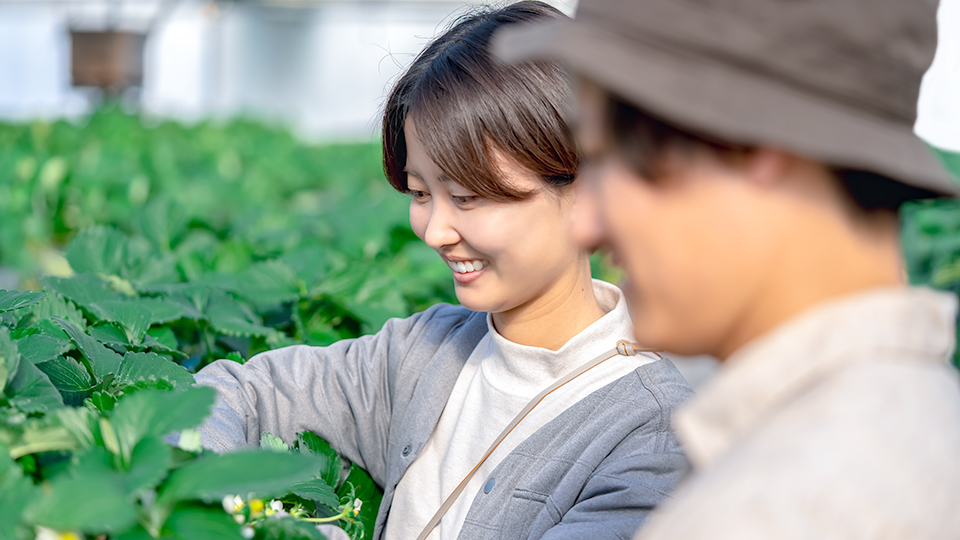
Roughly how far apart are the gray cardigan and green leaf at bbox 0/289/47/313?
1.14 feet

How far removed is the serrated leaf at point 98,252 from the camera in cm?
216

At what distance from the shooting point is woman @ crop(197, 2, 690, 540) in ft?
4.60

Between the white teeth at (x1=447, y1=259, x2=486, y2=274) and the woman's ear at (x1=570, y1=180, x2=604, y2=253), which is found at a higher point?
the woman's ear at (x1=570, y1=180, x2=604, y2=253)

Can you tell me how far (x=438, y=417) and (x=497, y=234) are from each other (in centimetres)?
41

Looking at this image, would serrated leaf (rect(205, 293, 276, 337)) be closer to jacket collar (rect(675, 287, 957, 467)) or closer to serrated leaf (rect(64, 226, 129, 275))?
serrated leaf (rect(64, 226, 129, 275))

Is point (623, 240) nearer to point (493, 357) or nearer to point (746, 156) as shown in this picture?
point (746, 156)

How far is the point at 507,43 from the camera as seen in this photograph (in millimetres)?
845

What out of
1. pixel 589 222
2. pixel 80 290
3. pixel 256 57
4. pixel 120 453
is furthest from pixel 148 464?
pixel 256 57

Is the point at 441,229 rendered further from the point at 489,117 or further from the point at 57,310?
the point at 57,310

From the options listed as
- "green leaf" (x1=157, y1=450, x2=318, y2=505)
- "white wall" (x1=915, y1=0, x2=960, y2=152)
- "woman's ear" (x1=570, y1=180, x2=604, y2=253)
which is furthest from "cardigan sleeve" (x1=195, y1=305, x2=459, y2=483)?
"white wall" (x1=915, y1=0, x2=960, y2=152)

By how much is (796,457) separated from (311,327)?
167 centimetres

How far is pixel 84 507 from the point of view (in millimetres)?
836

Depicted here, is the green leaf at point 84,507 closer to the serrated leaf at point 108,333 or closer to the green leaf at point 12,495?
the green leaf at point 12,495

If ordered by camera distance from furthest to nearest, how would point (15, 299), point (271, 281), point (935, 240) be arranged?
point (935, 240), point (271, 281), point (15, 299)
